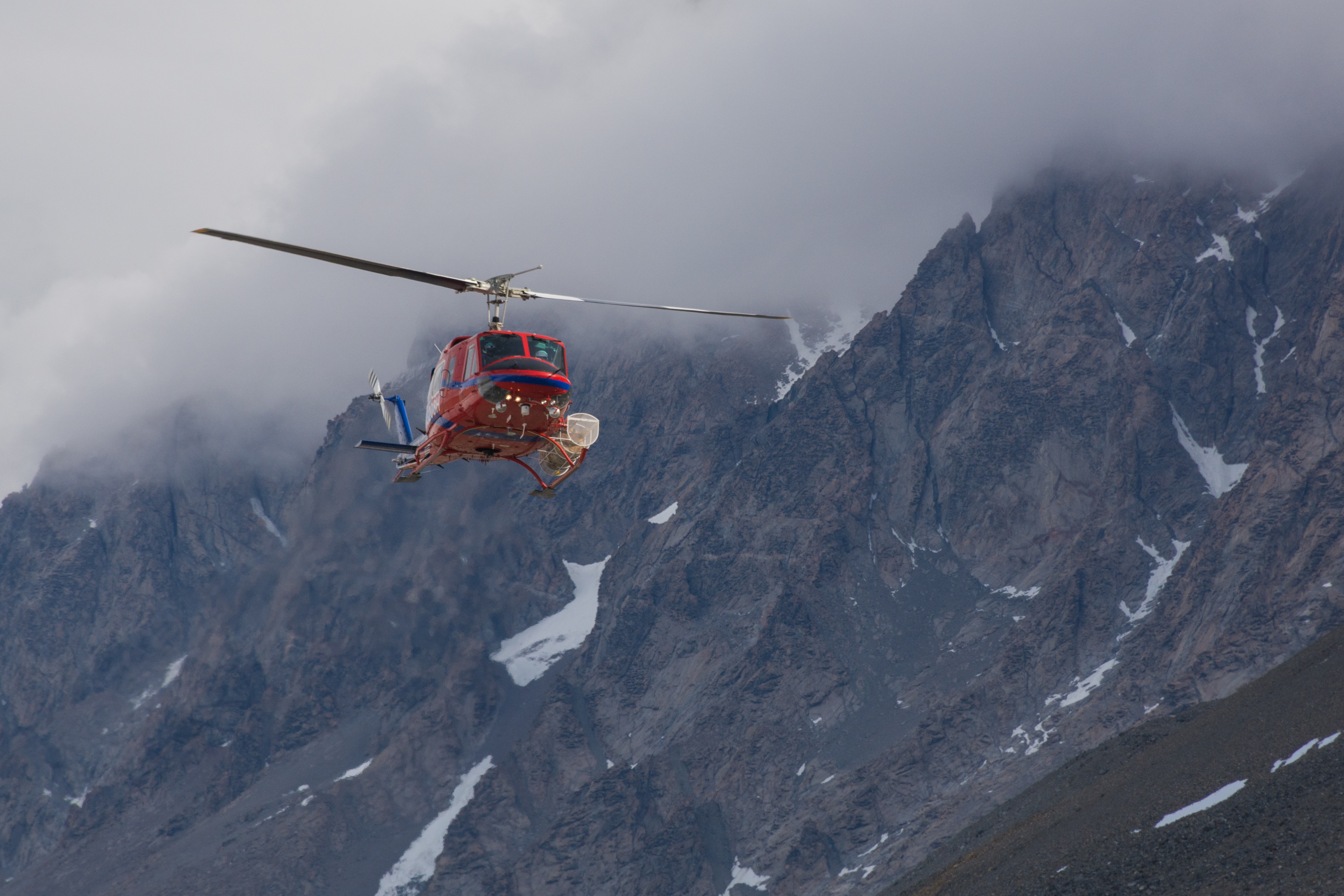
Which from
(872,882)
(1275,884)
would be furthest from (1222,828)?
(872,882)

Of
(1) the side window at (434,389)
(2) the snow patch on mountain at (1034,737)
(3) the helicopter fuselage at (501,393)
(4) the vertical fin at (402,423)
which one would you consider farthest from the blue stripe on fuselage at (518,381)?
(2) the snow patch on mountain at (1034,737)

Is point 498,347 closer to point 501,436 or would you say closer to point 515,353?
point 515,353

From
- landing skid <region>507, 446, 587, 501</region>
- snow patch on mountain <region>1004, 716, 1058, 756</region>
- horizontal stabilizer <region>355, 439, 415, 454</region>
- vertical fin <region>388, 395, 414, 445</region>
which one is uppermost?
vertical fin <region>388, 395, 414, 445</region>

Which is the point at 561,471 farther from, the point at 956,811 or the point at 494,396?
the point at 956,811

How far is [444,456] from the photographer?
50.7 metres

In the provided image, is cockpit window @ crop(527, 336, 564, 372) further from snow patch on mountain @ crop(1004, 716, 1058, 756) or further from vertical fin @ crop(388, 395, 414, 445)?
snow patch on mountain @ crop(1004, 716, 1058, 756)

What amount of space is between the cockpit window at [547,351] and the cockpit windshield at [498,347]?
1.43 ft

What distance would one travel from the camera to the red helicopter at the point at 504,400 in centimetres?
4597

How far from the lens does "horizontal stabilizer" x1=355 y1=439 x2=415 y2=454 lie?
5234cm

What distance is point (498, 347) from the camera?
46438mm

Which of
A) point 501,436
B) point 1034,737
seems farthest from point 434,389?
point 1034,737

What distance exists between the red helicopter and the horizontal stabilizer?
68 centimetres

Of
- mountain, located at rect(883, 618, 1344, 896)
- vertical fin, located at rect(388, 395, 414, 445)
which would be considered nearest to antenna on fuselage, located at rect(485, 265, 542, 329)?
vertical fin, located at rect(388, 395, 414, 445)

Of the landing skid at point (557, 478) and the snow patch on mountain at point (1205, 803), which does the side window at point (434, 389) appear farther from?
the snow patch on mountain at point (1205, 803)
